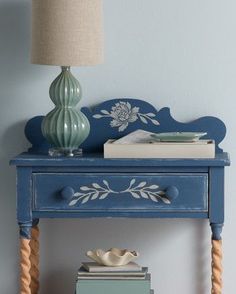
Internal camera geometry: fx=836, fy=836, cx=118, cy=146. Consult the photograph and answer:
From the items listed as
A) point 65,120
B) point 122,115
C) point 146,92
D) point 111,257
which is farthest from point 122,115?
point 111,257

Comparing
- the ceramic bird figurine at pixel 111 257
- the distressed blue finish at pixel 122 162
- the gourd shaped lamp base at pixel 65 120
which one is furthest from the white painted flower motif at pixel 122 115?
the ceramic bird figurine at pixel 111 257

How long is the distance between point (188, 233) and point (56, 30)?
0.78m

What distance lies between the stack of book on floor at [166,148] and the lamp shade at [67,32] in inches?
10.2

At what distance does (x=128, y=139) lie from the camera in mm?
2486

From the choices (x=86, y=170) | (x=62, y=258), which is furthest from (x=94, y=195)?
(x=62, y=258)

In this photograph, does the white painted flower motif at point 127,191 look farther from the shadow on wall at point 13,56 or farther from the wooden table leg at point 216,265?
the shadow on wall at point 13,56

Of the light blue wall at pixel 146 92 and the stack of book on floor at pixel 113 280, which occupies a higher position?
the light blue wall at pixel 146 92

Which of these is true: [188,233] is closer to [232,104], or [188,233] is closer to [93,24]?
[232,104]

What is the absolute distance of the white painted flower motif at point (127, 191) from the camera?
2365 millimetres

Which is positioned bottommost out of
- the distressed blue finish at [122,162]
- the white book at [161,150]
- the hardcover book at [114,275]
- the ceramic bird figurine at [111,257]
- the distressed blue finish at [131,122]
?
the hardcover book at [114,275]

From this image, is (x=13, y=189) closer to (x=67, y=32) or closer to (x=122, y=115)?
(x=122, y=115)

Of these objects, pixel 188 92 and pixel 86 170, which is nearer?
pixel 86 170

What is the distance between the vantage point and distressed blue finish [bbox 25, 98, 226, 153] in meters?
2.59

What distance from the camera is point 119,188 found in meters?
2.37
